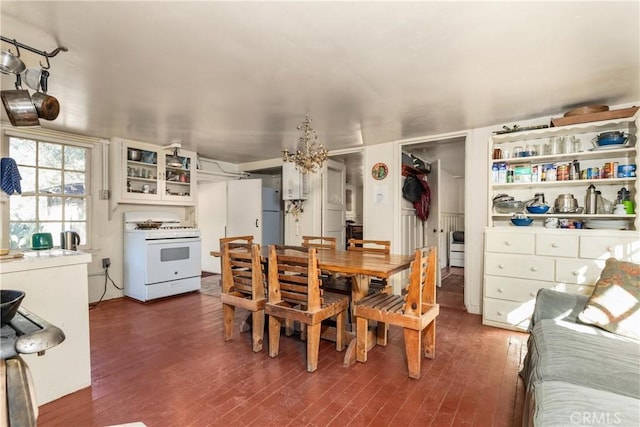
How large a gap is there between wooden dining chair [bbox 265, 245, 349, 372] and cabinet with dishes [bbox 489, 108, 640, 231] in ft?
6.42

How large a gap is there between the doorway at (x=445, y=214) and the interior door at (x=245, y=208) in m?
2.37

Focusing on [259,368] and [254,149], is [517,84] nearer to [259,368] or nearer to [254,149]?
[259,368]

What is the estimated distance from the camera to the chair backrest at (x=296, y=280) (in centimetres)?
224

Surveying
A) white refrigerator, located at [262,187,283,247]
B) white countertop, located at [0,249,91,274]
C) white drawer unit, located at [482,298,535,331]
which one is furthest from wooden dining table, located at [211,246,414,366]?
white refrigerator, located at [262,187,283,247]

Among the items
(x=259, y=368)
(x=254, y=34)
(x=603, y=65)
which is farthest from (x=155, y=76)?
(x=603, y=65)

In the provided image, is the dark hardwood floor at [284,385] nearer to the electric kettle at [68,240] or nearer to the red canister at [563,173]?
the electric kettle at [68,240]

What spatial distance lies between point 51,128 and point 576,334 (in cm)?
509

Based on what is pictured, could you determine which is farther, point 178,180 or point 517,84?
point 178,180

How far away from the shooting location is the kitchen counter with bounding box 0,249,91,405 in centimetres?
180

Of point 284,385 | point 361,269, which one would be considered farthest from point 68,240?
point 361,269

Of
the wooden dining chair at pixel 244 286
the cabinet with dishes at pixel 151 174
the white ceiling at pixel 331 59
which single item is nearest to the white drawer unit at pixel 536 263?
the white ceiling at pixel 331 59

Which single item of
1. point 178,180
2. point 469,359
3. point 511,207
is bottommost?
point 469,359

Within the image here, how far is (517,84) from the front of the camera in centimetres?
237

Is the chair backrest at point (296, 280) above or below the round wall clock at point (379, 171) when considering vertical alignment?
below
